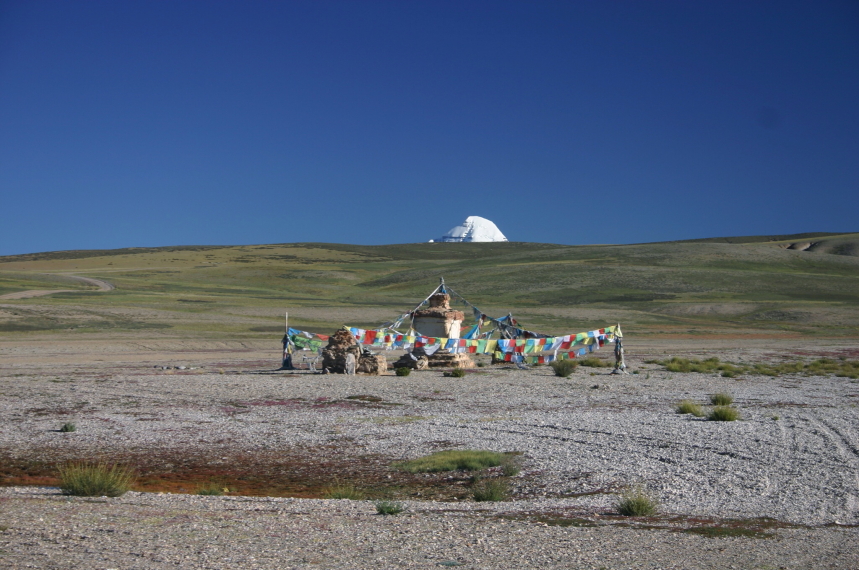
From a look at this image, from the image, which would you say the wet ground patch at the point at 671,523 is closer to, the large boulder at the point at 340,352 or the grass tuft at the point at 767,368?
the large boulder at the point at 340,352

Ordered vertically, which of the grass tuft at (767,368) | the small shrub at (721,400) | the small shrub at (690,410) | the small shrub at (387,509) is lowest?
the small shrub at (387,509)

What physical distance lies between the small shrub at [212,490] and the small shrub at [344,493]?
1311 millimetres

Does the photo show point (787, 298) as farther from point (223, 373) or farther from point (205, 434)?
point (205, 434)

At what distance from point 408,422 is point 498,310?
1986 inches

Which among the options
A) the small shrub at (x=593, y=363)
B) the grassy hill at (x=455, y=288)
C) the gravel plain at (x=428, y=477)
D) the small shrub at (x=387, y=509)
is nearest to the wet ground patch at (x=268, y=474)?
the gravel plain at (x=428, y=477)

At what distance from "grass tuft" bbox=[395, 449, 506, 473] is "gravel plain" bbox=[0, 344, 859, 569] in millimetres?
302

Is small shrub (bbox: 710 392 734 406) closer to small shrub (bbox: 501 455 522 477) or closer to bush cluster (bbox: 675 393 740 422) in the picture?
bush cluster (bbox: 675 393 740 422)

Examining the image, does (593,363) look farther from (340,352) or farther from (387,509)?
(387,509)

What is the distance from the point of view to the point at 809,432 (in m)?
14.1

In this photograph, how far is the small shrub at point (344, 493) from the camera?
378 inches

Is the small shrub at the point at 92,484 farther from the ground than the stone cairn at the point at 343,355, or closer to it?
closer to it

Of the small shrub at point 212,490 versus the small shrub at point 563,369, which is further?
the small shrub at point 563,369

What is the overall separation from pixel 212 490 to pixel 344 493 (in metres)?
1.68

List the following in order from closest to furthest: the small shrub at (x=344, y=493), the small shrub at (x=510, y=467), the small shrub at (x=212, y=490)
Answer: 1. the small shrub at (x=344, y=493)
2. the small shrub at (x=212, y=490)
3. the small shrub at (x=510, y=467)
